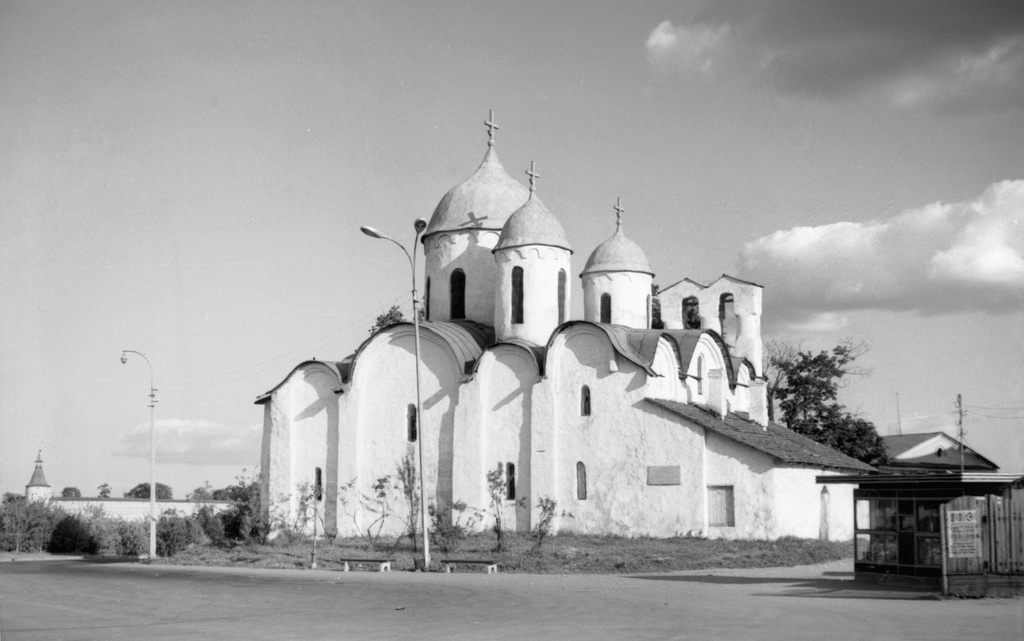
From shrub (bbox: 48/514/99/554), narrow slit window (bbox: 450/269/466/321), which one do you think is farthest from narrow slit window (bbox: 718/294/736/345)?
shrub (bbox: 48/514/99/554)

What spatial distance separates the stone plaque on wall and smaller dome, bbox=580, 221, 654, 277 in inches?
339

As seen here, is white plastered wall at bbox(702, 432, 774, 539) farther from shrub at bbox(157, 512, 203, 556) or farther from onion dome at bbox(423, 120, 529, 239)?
shrub at bbox(157, 512, 203, 556)

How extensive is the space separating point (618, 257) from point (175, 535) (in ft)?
56.6

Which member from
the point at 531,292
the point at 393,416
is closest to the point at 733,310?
the point at 531,292

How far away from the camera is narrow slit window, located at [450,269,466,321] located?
41.7 metres

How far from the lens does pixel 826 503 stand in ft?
113

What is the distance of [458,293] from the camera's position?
4188 cm

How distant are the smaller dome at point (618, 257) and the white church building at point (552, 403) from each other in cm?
8

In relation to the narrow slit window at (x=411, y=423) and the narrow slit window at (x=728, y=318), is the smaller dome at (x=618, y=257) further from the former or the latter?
the narrow slit window at (x=411, y=423)

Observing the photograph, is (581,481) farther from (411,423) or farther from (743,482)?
(411,423)

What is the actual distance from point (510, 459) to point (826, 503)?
9.73 metres

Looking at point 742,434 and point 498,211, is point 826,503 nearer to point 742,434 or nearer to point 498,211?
point 742,434

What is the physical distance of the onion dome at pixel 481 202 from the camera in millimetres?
41750

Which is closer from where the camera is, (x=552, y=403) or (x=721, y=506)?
(x=721, y=506)
